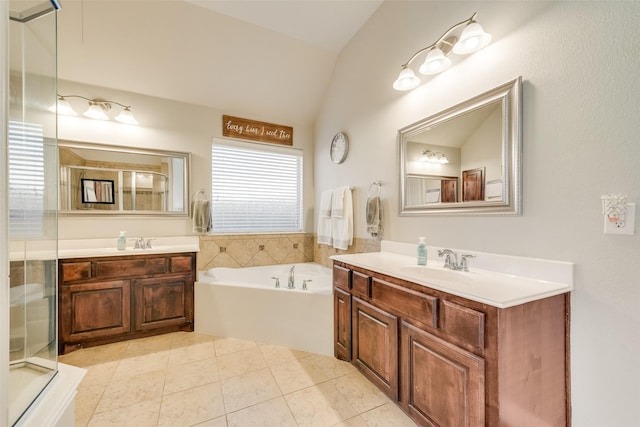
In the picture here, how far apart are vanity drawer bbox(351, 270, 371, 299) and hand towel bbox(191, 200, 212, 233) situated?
1968 millimetres

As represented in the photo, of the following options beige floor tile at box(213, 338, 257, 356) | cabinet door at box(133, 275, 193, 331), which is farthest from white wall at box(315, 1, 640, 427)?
cabinet door at box(133, 275, 193, 331)

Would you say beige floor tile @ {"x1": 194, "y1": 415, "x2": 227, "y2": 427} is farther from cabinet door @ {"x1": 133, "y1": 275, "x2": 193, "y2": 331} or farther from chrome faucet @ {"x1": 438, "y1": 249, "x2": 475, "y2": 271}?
chrome faucet @ {"x1": 438, "y1": 249, "x2": 475, "y2": 271}

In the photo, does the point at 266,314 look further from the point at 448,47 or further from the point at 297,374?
the point at 448,47

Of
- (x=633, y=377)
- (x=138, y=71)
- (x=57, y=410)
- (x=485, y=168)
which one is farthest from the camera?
(x=138, y=71)

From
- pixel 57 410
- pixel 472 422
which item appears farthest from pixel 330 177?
pixel 57 410

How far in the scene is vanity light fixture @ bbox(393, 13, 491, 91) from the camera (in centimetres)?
139

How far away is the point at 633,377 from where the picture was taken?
1.02 meters

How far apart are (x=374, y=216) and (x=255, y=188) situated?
1811 millimetres

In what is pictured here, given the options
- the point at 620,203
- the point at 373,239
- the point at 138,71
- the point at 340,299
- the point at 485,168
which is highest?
the point at 138,71

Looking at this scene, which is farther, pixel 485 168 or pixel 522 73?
pixel 485 168

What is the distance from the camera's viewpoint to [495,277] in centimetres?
138

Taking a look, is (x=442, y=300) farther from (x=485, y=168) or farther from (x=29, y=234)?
(x=29, y=234)

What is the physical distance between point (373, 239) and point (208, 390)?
5.73ft

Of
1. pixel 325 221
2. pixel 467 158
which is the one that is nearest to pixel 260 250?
pixel 325 221
